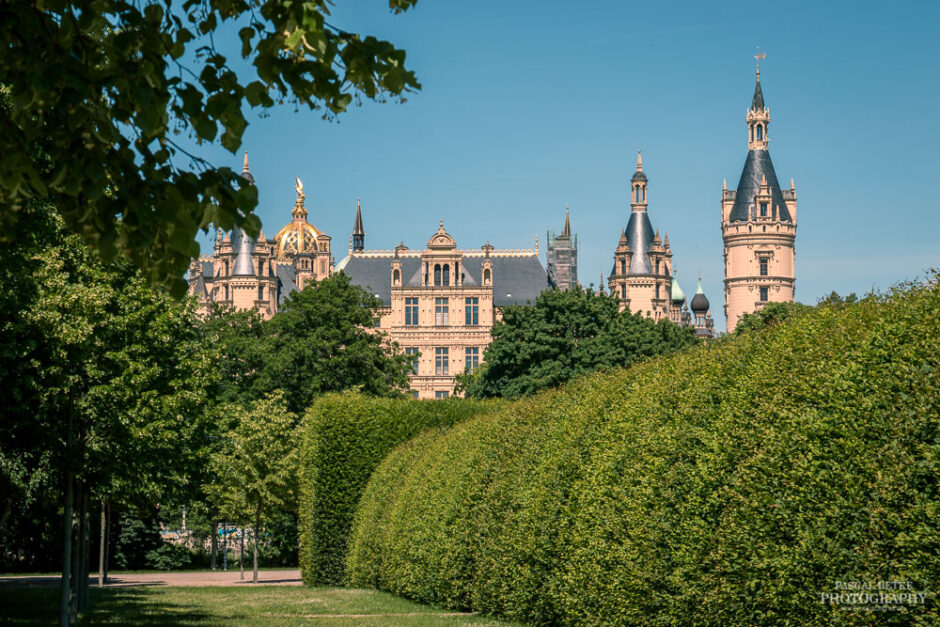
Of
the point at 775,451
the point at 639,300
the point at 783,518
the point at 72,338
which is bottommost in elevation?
the point at 783,518

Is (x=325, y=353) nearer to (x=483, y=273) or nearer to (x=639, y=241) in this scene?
(x=483, y=273)

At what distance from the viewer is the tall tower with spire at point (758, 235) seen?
118250 millimetres

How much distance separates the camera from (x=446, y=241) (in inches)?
3691

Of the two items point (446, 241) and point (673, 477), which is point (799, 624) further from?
point (446, 241)

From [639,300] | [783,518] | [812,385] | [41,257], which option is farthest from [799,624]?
[639,300]

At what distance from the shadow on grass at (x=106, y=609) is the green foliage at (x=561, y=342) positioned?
26.9 metres

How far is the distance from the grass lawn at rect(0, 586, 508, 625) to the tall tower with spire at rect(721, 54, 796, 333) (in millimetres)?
93721

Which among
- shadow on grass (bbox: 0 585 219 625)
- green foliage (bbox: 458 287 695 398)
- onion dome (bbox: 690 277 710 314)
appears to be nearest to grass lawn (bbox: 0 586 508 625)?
shadow on grass (bbox: 0 585 219 625)

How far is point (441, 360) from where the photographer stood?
95.1 metres

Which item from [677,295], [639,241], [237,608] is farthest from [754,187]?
[237,608]

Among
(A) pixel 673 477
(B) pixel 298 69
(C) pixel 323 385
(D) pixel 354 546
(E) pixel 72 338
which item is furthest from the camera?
(C) pixel 323 385

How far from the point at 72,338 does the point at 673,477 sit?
11.7 meters

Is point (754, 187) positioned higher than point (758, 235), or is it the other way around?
point (754, 187)

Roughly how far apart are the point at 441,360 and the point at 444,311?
4493 millimetres
